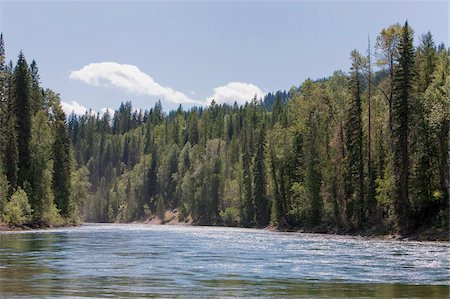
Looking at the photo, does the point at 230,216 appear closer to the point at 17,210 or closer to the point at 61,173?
the point at 61,173

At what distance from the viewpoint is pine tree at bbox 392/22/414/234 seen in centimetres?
5778

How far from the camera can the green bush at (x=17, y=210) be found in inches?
2803

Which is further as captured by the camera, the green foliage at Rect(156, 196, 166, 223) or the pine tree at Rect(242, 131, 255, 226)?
the green foliage at Rect(156, 196, 166, 223)

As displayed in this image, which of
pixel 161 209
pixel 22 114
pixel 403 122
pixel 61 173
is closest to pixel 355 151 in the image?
pixel 403 122

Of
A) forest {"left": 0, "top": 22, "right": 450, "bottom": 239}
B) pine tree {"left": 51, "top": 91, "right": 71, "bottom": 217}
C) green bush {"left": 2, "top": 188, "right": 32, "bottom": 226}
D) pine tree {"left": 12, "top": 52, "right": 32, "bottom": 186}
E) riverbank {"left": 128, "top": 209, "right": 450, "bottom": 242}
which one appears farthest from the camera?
pine tree {"left": 51, "top": 91, "right": 71, "bottom": 217}

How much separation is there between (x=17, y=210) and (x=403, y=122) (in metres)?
45.0

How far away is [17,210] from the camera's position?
72312 mm

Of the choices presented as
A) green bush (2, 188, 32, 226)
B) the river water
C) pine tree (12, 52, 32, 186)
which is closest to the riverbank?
the river water

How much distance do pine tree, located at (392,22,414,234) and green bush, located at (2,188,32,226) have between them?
143ft

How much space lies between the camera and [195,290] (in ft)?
67.5

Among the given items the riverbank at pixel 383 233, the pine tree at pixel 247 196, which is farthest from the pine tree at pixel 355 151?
the pine tree at pixel 247 196

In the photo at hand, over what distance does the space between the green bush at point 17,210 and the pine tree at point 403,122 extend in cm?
4351

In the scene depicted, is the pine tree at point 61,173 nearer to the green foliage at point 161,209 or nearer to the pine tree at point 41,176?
the pine tree at point 41,176

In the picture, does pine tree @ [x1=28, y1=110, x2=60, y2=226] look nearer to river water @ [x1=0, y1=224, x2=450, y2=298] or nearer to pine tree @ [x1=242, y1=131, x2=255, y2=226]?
pine tree @ [x1=242, y1=131, x2=255, y2=226]
